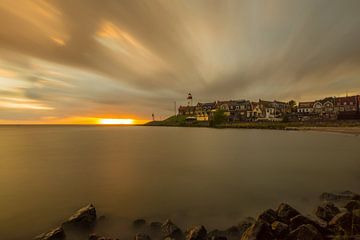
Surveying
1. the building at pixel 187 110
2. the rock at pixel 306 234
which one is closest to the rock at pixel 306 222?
the rock at pixel 306 234

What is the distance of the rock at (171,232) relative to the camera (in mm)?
8422

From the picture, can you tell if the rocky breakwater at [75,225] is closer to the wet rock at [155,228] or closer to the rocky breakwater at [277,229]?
the rocky breakwater at [277,229]

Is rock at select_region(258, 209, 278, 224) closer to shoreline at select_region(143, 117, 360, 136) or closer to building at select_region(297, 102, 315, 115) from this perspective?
shoreline at select_region(143, 117, 360, 136)

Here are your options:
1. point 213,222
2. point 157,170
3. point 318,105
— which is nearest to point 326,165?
point 157,170

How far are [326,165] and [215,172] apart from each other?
1128cm

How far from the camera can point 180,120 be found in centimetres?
16300

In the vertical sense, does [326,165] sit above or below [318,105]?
below

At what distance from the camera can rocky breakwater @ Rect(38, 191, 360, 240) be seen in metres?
A: 6.83

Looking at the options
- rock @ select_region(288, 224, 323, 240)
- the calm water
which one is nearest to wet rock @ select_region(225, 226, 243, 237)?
the calm water

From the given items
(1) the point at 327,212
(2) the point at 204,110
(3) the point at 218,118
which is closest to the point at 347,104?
(3) the point at 218,118

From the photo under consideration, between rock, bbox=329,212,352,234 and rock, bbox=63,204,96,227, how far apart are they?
29.9 ft

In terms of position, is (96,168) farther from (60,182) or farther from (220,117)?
(220,117)

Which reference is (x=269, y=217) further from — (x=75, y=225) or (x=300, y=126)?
(x=300, y=126)

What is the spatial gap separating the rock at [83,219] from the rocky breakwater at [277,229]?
14cm
